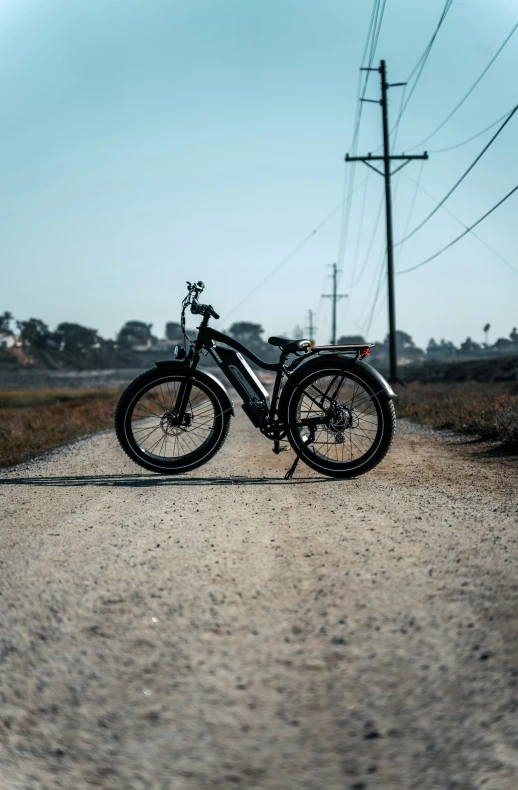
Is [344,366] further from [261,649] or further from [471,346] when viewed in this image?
[471,346]

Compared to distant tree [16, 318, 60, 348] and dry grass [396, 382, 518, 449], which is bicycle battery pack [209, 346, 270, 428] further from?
distant tree [16, 318, 60, 348]

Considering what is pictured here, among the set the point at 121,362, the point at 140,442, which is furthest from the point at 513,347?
the point at 140,442

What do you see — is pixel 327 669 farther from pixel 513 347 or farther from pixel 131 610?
pixel 513 347

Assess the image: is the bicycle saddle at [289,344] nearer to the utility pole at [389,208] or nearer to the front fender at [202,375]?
the front fender at [202,375]

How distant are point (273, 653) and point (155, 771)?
685 millimetres

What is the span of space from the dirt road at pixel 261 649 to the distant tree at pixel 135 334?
178147 millimetres

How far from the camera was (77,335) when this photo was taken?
161 m

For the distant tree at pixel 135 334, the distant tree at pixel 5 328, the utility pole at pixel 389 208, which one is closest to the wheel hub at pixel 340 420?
the utility pole at pixel 389 208

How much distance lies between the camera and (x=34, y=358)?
433 ft

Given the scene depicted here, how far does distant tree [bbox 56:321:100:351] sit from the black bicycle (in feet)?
482

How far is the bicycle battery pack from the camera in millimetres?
6582

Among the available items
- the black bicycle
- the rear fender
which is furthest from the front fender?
the rear fender

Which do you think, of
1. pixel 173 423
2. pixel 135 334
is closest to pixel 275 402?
pixel 173 423

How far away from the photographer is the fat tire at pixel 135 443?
262 inches
